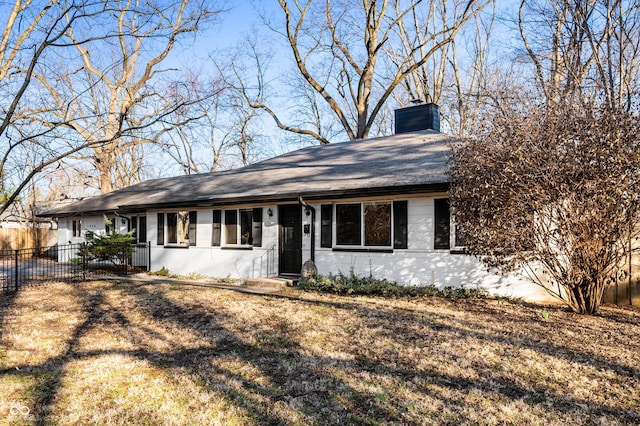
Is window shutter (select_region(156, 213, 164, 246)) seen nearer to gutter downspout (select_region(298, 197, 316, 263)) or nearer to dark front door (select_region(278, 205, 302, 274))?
dark front door (select_region(278, 205, 302, 274))

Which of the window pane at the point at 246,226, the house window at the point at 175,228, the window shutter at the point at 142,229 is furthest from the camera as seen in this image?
the window shutter at the point at 142,229

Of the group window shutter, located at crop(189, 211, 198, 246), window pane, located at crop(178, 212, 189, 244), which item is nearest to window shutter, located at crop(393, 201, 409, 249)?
window shutter, located at crop(189, 211, 198, 246)

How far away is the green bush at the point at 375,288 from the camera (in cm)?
905

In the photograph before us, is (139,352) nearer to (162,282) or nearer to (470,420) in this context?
(470,420)

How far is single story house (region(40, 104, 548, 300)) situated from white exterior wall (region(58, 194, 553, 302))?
0.9 inches

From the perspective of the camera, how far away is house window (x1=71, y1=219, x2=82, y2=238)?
771 inches

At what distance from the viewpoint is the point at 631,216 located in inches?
262

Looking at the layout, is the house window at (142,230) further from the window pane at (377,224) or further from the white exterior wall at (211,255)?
the window pane at (377,224)

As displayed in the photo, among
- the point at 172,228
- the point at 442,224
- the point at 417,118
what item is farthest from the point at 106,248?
the point at 417,118

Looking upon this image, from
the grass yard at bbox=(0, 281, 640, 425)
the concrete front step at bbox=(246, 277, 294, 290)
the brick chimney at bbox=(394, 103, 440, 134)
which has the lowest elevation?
the grass yard at bbox=(0, 281, 640, 425)

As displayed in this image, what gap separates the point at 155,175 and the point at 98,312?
2943cm

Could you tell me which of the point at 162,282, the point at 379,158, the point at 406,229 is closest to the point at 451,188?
the point at 406,229

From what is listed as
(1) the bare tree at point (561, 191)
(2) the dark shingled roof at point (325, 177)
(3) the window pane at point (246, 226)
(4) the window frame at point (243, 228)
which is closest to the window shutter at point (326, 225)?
(2) the dark shingled roof at point (325, 177)

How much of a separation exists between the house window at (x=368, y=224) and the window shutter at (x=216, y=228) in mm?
3561
